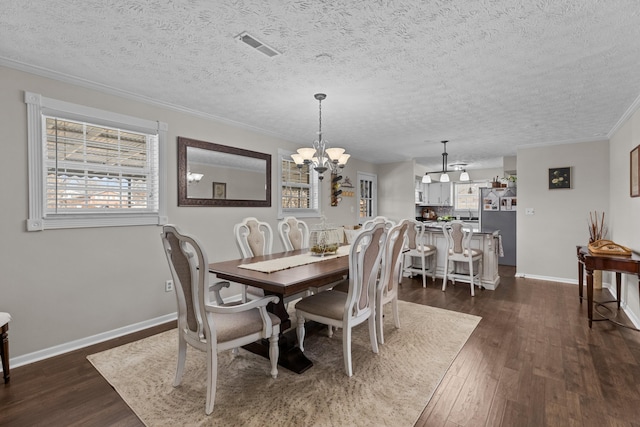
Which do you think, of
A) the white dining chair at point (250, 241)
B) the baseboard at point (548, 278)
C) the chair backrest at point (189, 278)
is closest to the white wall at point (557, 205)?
the baseboard at point (548, 278)

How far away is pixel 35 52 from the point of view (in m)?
2.25

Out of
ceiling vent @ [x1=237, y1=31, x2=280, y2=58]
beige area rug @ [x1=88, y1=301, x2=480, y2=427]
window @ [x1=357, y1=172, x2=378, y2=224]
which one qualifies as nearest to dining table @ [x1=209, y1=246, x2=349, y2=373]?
beige area rug @ [x1=88, y1=301, x2=480, y2=427]

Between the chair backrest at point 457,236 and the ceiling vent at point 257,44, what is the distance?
357 centimetres

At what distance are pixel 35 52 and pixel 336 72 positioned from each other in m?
2.24

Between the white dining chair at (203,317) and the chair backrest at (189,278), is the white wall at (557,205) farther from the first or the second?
the chair backrest at (189,278)

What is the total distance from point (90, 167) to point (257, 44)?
2.00m

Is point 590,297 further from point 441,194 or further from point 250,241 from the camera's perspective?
point 441,194

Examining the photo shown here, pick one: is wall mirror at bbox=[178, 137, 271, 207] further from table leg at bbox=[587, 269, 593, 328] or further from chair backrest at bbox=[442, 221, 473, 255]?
table leg at bbox=[587, 269, 593, 328]

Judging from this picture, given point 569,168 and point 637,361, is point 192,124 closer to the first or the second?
point 637,361

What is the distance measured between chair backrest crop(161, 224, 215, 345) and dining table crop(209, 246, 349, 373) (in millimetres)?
376

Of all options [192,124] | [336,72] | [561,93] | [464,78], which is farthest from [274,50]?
[561,93]

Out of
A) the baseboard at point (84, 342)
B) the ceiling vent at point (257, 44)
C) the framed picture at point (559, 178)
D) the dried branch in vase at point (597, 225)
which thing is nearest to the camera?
the ceiling vent at point (257, 44)

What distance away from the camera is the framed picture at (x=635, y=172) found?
3.13 m

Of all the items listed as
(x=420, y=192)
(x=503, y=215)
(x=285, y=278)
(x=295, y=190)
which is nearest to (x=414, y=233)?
(x=295, y=190)
